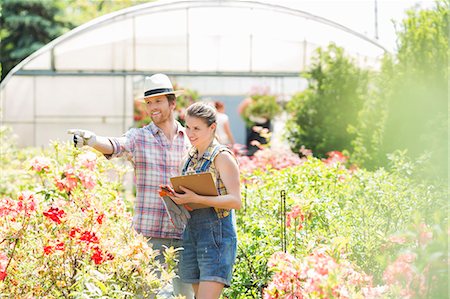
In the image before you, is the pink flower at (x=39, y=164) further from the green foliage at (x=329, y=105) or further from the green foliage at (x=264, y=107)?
the green foliage at (x=264, y=107)

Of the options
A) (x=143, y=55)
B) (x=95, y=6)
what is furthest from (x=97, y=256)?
(x=95, y=6)

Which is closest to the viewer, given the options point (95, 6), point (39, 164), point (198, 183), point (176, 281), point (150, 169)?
point (198, 183)

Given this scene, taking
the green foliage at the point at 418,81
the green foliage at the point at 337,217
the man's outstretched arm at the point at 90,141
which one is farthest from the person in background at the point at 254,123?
the man's outstretched arm at the point at 90,141

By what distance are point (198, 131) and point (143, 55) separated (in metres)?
11.3

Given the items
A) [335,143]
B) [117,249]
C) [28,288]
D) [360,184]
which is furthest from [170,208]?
[335,143]

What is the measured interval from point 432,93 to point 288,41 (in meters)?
7.95

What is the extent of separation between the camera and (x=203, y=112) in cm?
375

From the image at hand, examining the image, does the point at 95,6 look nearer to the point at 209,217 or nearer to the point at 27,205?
the point at 27,205

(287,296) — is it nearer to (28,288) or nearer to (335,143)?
(28,288)

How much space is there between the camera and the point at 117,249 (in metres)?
3.43

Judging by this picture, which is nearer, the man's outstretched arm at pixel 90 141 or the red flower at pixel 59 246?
the red flower at pixel 59 246

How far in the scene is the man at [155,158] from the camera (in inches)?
162

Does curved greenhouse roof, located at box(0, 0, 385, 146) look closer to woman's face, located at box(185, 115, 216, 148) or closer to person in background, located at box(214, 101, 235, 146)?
person in background, located at box(214, 101, 235, 146)

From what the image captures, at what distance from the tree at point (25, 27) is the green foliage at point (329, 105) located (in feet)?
49.8
